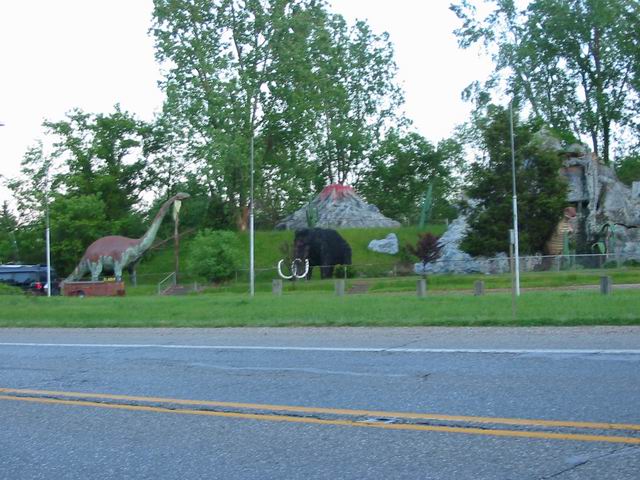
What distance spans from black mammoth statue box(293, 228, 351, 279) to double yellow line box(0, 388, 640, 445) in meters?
40.2

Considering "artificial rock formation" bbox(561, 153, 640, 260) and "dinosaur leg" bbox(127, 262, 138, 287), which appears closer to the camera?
"artificial rock formation" bbox(561, 153, 640, 260)

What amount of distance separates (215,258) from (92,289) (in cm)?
731

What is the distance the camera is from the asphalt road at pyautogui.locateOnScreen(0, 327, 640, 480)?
6.56 metres

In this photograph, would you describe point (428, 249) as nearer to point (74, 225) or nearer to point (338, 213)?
point (338, 213)

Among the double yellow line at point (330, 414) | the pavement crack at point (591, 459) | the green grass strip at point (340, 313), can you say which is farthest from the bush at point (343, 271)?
the pavement crack at point (591, 459)

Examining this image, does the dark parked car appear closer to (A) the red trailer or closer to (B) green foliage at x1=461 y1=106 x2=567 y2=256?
(A) the red trailer

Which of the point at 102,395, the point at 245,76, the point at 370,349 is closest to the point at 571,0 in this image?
the point at 245,76

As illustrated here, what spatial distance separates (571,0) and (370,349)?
48.6 m

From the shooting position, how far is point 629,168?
63500 mm

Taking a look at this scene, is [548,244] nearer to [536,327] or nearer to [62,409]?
[536,327]

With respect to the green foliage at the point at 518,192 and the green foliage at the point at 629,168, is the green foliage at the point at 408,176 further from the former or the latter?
the green foliage at the point at 518,192

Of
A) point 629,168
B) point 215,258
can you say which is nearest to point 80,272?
point 215,258

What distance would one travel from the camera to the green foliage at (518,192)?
44.8 metres

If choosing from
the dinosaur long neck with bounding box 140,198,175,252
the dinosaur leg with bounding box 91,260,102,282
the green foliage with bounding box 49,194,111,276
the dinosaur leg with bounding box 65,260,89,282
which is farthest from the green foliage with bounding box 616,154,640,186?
the dinosaur leg with bounding box 65,260,89,282
